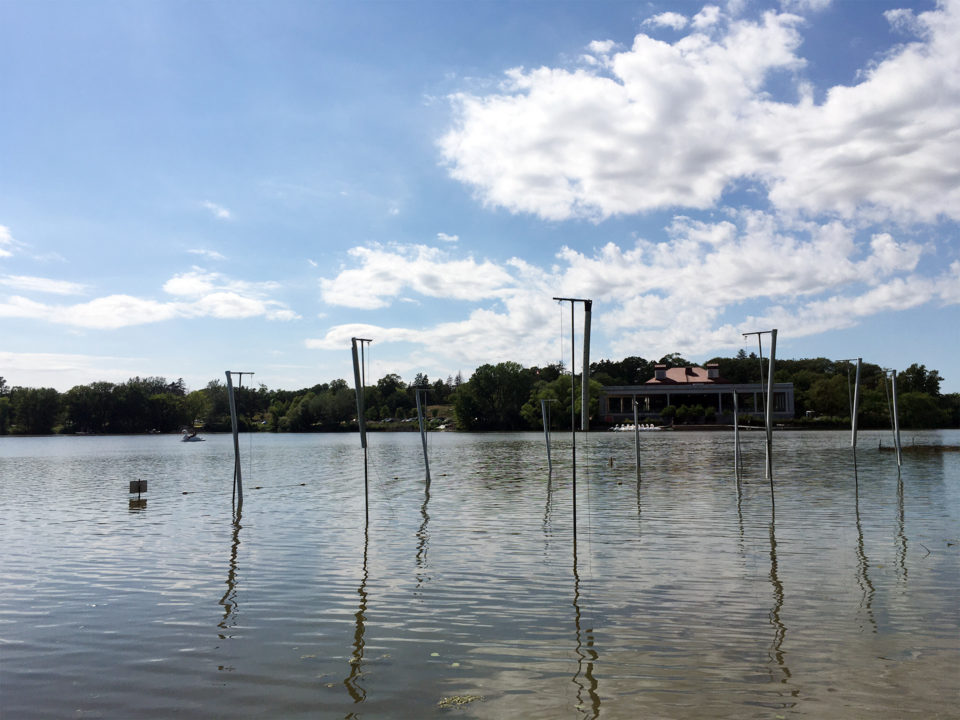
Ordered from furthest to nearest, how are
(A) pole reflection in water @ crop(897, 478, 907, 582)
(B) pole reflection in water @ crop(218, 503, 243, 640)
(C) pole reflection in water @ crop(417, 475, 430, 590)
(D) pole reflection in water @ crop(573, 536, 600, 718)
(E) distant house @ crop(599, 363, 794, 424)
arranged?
1. (E) distant house @ crop(599, 363, 794, 424)
2. (C) pole reflection in water @ crop(417, 475, 430, 590)
3. (A) pole reflection in water @ crop(897, 478, 907, 582)
4. (B) pole reflection in water @ crop(218, 503, 243, 640)
5. (D) pole reflection in water @ crop(573, 536, 600, 718)

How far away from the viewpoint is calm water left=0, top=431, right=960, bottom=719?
8.62 metres

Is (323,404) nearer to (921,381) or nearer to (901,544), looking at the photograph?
(921,381)

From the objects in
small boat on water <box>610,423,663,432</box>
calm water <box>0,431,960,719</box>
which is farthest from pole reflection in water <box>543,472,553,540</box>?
small boat on water <box>610,423,663,432</box>

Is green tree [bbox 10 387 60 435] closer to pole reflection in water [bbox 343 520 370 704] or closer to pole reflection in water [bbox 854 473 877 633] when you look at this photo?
pole reflection in water [bbox 343 520 370 704]

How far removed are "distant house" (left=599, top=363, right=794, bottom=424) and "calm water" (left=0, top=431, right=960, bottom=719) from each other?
122 metres

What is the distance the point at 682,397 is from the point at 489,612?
145 metres

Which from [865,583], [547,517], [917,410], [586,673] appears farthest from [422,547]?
[917,410]

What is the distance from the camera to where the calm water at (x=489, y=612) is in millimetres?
8625

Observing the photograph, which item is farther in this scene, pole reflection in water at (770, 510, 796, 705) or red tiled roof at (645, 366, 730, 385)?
red tiled roof at (645, 366, 730, 385)

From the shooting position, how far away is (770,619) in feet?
38.2

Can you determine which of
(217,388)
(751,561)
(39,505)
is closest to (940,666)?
(751,561)

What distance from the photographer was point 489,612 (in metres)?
12.4

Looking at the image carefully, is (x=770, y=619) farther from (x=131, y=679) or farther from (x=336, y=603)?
(x=131, y=679)

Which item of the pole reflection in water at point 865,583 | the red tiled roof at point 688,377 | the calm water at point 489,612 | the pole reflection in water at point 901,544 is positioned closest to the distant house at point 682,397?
the red tiled roof at point 688,377
